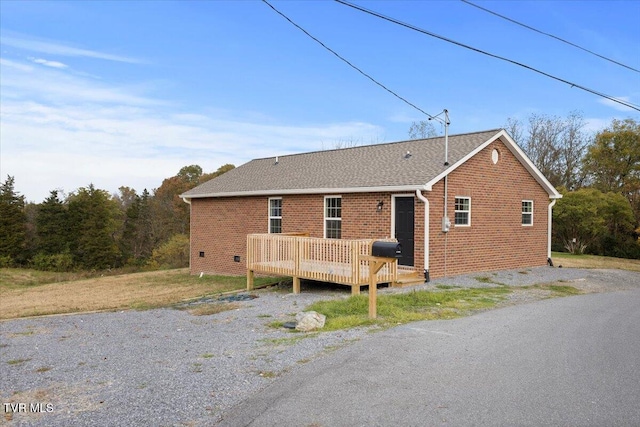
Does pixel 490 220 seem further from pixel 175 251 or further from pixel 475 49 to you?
pixel 175 251

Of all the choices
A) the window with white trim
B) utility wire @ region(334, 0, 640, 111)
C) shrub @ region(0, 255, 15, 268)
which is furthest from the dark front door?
shrub @ region(0, 255, 15, 268)

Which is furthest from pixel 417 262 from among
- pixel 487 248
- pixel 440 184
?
pixel 487 248

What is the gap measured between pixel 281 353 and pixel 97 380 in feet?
7.58

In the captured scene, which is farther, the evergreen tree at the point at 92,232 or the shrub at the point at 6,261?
Result: the evergreen tree at the point at 92,232

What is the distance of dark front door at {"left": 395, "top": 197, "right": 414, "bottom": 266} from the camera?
14.0 m

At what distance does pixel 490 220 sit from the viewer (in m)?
16.0

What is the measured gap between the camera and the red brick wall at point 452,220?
1434 centimetres

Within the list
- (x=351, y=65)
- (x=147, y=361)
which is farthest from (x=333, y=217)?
(x=147, y=361)

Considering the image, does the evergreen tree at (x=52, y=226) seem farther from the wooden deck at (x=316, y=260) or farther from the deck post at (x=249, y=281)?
the wooden deck at (x=316, y=260)

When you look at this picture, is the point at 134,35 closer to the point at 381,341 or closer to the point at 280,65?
the point at 280,65

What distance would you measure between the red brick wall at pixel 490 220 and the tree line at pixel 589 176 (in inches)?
373

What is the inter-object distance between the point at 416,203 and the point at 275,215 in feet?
21.3

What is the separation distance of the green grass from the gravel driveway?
0.59m

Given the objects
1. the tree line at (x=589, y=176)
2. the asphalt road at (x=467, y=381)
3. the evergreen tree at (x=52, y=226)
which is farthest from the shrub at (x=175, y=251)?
the asphalt road at (x=467, y=381)
